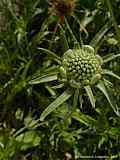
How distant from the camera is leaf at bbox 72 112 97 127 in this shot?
1.66 meters

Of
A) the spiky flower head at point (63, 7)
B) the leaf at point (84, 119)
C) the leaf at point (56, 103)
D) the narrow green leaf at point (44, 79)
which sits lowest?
the leaf at point (84, 119)

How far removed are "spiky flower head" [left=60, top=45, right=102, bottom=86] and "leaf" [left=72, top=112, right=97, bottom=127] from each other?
0.30m

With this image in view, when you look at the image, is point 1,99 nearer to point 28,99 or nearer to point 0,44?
point 28,99

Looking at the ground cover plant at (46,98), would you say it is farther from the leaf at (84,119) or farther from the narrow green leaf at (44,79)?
the narrow green leaf at (44,79)

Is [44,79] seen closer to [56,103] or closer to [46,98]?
[56,103]

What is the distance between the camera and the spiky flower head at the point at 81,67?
1.40m

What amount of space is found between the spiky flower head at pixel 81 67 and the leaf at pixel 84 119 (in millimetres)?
301

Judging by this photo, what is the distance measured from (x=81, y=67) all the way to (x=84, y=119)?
33cm

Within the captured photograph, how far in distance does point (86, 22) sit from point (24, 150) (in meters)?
0.62

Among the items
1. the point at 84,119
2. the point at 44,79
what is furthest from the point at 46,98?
the point at 44,79

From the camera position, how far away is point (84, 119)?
1685 mm

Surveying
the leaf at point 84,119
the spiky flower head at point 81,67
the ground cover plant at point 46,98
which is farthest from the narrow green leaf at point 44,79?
the leaf at point 84,119

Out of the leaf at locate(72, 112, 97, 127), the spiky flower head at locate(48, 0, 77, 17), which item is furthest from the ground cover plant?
the spiky flower head at locate(48, 0, 77, 17)

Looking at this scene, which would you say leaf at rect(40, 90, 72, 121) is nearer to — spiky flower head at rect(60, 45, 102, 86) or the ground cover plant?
spiky flower head at rect(60, 45, 102, 86)
